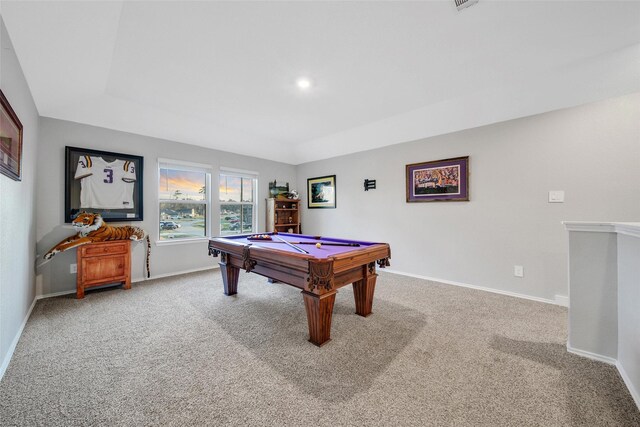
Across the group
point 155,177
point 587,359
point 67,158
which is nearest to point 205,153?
point 155,177

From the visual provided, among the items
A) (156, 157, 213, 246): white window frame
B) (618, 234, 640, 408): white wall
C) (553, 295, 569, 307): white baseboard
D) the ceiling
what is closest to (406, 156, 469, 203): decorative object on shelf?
the ceiling

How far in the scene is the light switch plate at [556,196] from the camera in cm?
280

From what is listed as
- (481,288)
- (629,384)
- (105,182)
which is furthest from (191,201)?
(629,384)

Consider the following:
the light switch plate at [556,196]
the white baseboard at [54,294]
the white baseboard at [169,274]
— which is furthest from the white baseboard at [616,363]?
the white baseboard at [54,294]

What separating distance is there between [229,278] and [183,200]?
78.7 inches

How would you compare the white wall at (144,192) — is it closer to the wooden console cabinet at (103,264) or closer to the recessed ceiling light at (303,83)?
the wooden console cabinet at (103,264)

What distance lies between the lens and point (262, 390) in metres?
1.47

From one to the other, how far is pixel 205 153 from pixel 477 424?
4831 millimetres

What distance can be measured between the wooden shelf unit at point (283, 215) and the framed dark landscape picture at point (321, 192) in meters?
0.35

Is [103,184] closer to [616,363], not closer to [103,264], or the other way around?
[103,264]

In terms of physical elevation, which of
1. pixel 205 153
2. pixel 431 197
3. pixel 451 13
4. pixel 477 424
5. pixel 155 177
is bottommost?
pixel 477 424

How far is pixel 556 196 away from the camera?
283 cm

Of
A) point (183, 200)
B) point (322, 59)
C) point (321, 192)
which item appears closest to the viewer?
point (322, 59)

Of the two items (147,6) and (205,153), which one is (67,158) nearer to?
(205,153)
